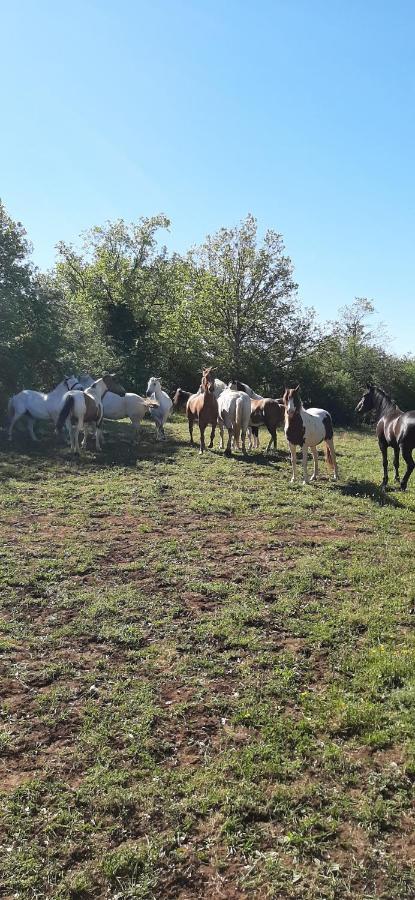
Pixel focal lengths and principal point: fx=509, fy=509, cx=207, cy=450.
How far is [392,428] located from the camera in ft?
33.7

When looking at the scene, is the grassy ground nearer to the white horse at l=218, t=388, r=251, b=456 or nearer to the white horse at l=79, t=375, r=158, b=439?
the white horse at l=218, t=388, r=251, b=456

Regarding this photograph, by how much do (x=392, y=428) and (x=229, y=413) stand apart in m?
4.10

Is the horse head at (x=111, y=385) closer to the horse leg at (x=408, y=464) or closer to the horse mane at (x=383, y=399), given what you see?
the horse mane at (x=383, y=399)

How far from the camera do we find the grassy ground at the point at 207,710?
2521mm

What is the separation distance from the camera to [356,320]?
140 feet

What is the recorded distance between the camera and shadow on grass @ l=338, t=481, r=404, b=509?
8867mm

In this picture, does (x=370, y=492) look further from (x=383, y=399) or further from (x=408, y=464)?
(x=383, y=399)

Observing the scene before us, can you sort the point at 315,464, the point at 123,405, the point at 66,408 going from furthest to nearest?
the point at 123,405, the point at 66,408, the point at 315,464

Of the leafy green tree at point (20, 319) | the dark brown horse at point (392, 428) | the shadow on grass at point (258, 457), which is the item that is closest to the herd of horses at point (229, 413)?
the dark brown horse at point (392, 428)

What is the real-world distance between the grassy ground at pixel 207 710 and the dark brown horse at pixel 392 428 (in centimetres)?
262

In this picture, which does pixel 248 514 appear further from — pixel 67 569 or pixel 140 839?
pixel 140 839

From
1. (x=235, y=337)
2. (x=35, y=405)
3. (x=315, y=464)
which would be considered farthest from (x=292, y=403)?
(x=235, y=337)

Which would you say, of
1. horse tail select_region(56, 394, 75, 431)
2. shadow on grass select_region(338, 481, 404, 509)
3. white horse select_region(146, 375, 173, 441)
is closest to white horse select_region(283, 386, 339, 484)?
shadow on grass select_region(338, 481, 404, 509)

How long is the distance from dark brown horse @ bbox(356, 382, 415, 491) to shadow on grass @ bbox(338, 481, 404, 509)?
307 mm
